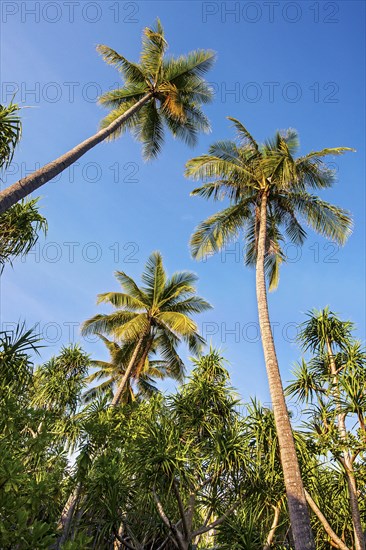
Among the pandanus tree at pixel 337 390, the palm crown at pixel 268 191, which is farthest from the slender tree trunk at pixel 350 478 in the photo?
the palm crown at pixel 268 191

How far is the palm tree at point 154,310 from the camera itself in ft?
66.0

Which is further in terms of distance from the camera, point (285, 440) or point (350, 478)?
point (350, 478)

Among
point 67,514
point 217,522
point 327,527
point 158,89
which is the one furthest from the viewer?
point 158,89

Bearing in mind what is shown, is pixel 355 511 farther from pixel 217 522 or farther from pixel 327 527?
pixel 217 522

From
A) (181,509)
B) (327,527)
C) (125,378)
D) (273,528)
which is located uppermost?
(125,378)

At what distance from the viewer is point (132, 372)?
2072 centimetres

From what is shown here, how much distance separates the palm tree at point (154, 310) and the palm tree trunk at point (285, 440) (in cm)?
778

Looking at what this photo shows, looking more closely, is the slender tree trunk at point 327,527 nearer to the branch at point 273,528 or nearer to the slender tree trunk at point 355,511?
the slender tree trunk at point 355,511

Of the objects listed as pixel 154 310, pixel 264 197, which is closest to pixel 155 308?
pixel 154 310

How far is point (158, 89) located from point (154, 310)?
994 cm

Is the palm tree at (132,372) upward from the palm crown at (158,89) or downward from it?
downward

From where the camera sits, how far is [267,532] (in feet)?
36.0

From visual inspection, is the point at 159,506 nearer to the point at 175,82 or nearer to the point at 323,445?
the point at 323,445

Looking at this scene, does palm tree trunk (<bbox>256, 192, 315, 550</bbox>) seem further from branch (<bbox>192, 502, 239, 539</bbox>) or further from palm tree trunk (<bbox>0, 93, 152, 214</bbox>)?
palm tree trunk (<bbox>0, 93, 152, 214</bbox>)
